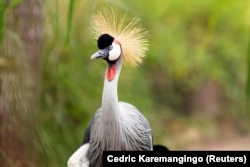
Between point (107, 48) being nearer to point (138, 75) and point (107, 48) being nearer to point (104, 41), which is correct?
point (104, 41)

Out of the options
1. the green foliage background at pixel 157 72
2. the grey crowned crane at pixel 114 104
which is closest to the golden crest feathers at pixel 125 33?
the grey crowned crane at pixel 114 104

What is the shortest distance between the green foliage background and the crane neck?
0.97m

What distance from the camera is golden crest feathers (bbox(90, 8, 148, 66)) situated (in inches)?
72.8

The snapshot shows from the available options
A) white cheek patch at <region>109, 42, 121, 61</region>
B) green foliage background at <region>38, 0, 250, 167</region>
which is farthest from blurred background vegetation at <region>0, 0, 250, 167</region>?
white cheek patch at <region>109, 42, 121, 61</region>

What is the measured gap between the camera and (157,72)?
21.2 ft

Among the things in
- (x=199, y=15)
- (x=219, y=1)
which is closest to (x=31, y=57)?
(x=219, y=1)

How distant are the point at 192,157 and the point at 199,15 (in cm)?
546

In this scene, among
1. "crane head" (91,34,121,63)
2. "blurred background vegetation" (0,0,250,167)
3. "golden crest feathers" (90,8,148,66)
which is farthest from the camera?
"blurred background vegetation" (0,0,250,167)

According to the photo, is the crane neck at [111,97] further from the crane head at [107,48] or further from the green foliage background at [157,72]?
the green foliage background at [157,72]

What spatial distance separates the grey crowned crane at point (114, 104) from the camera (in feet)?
5.80

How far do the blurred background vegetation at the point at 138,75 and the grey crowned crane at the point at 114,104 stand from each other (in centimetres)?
8

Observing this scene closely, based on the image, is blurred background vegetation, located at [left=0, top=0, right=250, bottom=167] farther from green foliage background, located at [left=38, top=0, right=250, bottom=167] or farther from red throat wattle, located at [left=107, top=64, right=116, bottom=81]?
red throat wattle, located at [left=107, top=64, right=116, bottom=81]

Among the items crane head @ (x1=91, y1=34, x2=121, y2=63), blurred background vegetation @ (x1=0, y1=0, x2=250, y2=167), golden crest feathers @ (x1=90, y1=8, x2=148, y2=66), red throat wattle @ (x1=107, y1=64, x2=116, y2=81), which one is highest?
blurred background vegetation @ (x1=0, y1=0, x2=250, y2=167)

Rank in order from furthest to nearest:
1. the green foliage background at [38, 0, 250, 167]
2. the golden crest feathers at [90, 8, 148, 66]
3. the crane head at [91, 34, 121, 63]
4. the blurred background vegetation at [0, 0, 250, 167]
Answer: the green foliage background at [38, 0, 250, 167] → the blurred background vegetation at [0, 0, 250, 167] → the golden crest feathers at [90, 8, 148, 66] → the crane head at [91, 34, 121, 63]
